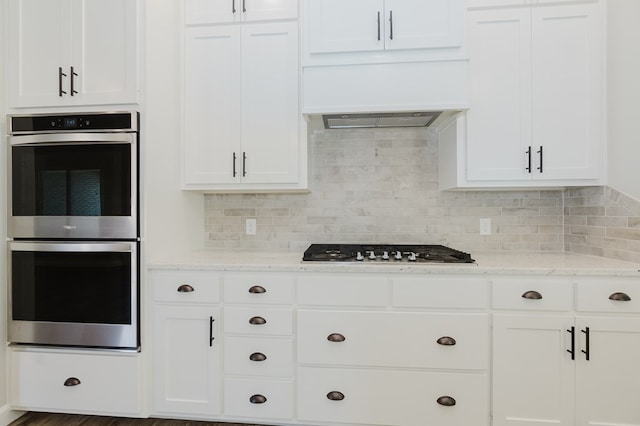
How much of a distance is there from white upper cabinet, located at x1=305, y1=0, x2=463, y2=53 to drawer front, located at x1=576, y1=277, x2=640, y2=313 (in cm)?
147

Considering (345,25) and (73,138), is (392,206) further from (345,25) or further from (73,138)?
(73,138)

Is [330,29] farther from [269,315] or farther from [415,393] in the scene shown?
[415,393]

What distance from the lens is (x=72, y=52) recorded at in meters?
1.85

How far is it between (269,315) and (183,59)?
1.70m

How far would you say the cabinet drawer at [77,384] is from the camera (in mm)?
1823

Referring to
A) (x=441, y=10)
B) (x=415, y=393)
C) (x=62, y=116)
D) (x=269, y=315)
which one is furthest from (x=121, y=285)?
(x=441, y=10)

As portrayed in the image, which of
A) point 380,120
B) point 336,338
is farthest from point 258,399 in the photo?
point 380,120

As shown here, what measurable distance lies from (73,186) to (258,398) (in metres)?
1.56

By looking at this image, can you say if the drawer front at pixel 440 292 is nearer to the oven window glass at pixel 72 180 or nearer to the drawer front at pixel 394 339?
the drawer front at pixel 394 339

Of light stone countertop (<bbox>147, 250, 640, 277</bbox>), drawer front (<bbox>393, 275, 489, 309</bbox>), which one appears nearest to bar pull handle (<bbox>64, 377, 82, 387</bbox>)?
light stone countertop (<bbox>147, 250, 640, 277</bbox>)

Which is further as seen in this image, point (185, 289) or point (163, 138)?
point (163, 138)

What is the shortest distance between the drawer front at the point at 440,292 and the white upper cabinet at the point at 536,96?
67 cm

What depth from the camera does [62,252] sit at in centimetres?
183

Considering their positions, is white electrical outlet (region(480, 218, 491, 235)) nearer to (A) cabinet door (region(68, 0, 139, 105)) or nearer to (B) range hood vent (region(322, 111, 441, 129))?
(B) range hood vent (region(322, 111, 441, 129))
